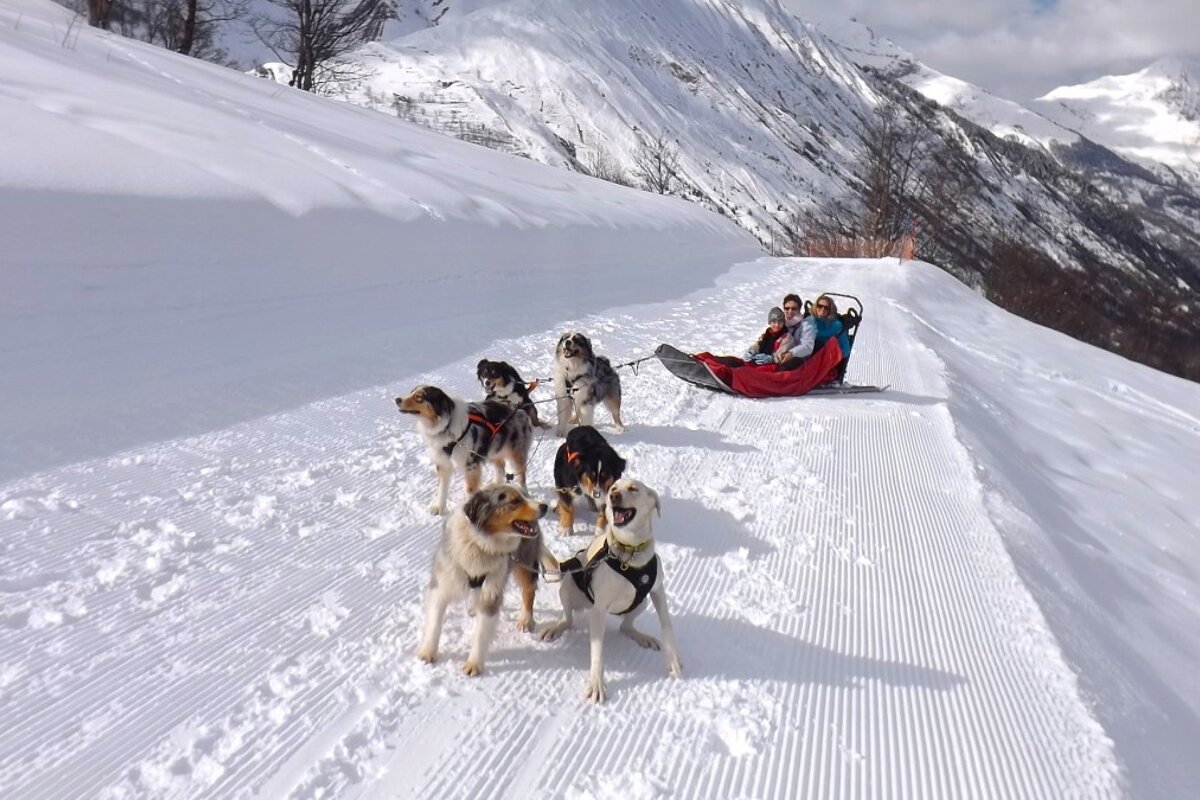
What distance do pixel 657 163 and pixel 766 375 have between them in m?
64.9

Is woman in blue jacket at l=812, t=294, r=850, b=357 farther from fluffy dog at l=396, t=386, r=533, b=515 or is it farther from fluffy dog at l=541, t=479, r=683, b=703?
fluffy dog at l=541, t=479, r=683, b=703

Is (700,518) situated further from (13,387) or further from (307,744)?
(13,387)

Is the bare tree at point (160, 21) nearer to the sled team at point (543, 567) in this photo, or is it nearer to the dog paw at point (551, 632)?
the sled team at point (543, 567)

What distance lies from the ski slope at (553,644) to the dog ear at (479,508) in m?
0.63

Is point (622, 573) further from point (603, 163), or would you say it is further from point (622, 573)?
point (603, 163)

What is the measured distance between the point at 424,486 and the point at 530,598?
1737 millimetres

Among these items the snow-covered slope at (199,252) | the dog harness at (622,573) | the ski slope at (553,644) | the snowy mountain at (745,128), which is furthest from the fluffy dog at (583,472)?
the snowy mountain at (745,128)

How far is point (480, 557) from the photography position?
307 centimetres

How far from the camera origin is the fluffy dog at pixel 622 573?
312 cm

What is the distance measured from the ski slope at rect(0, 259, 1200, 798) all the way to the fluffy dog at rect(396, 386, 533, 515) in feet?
1.02

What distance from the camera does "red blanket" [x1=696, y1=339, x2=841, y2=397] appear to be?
799 cm

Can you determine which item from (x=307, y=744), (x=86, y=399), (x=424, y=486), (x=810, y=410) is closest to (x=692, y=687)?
(x=307, y=744)

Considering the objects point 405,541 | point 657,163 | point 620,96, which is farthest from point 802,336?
point 620,96

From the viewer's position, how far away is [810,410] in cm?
762
